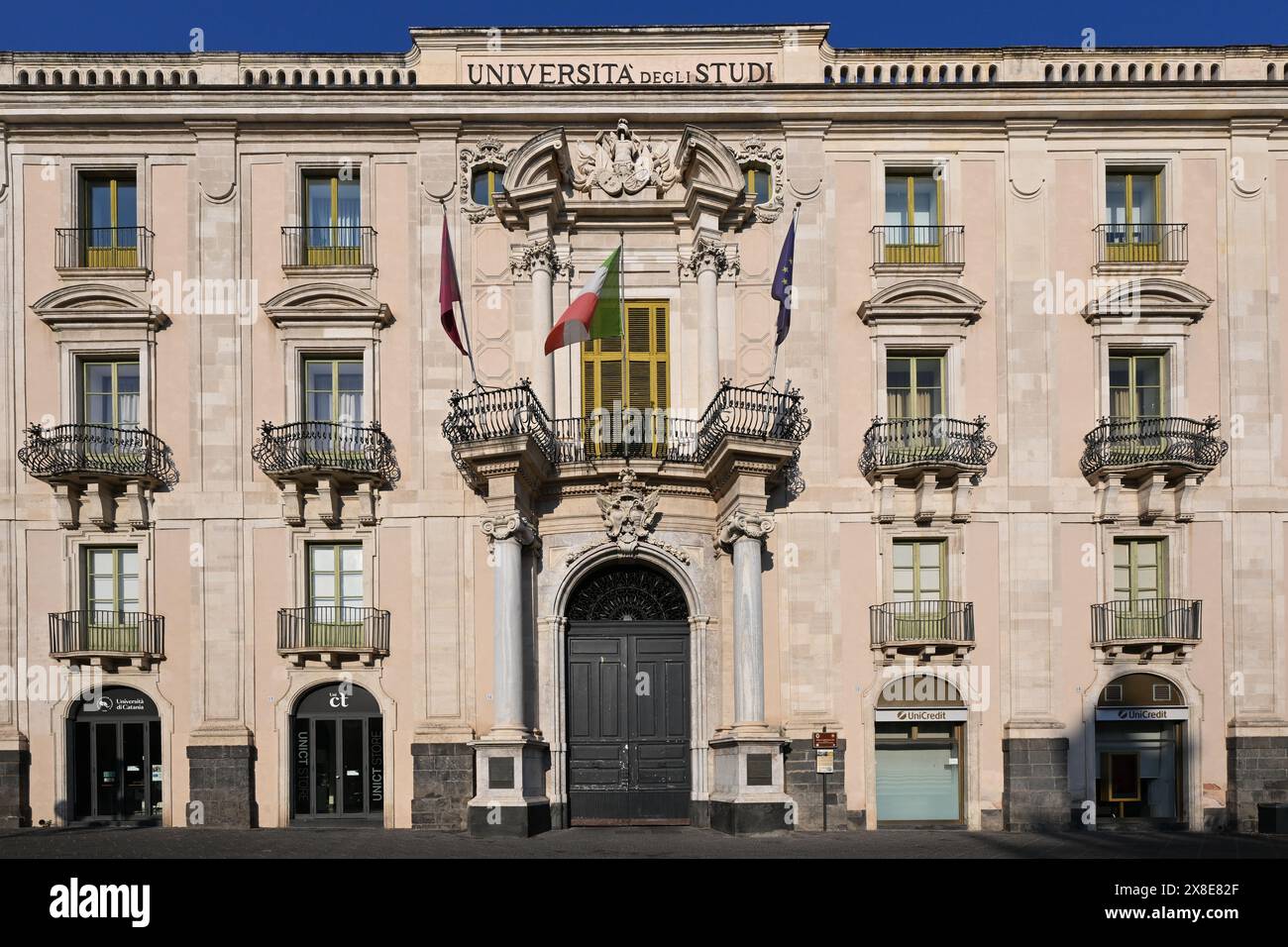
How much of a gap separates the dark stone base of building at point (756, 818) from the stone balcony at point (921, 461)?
5.99 m

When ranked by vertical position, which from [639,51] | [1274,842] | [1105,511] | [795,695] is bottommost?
[1274,842]

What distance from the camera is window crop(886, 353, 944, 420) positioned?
26.0 m

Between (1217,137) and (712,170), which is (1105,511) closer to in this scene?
(1217,137)

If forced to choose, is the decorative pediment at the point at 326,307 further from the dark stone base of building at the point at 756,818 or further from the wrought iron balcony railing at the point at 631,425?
the dark stone base of building at the point at 756,818

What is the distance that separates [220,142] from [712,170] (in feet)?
31.8

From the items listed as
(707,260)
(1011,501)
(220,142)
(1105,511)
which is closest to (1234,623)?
(1105,511)

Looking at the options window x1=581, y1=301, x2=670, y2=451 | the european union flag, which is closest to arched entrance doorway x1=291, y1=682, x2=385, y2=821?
window x1=581, y1=301, x2=670, y2=451

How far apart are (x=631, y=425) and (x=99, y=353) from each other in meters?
10.5

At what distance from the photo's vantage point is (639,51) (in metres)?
26.2

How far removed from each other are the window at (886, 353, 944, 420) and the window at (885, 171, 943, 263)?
198cm

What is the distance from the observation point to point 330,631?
24891 mm

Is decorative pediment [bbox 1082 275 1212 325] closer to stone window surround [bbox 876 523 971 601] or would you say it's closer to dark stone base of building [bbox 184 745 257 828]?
stone window surround [bbox 876 523 971 601]

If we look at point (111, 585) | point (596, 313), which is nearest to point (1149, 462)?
point (596, 313)
